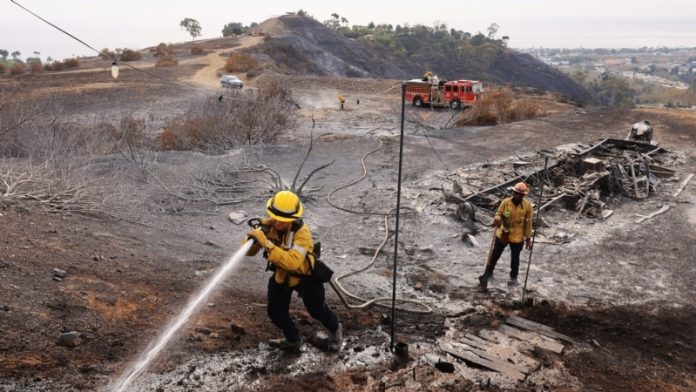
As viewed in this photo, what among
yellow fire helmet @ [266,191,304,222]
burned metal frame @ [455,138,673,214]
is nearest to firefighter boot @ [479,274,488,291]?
burned metal frame @ [455,138,673,214]

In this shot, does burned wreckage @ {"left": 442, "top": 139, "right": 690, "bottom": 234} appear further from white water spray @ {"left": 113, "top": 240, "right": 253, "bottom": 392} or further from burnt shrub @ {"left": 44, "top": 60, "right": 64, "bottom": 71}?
burnt shrub @ {"left": 44, "top": 60, "right": 64, "bottom": 71}

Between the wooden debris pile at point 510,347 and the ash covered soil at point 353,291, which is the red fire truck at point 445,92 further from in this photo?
the wooden debris pile at point 510,347

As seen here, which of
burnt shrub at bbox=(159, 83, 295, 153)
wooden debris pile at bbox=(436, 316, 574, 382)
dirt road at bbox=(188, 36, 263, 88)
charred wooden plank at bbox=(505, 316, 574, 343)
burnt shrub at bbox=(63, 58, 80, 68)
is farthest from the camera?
burnt shrub at bbox=(63, 58, 80, 68)

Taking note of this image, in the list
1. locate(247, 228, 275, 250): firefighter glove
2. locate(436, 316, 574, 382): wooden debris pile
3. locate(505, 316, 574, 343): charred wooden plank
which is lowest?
locate(505, 316, 574, 343): charred wooden plank

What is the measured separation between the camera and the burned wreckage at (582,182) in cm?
1088

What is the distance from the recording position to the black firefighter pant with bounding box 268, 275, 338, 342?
15.0ft

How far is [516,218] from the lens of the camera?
6945 millimetres

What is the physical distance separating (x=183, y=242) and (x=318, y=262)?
404cm

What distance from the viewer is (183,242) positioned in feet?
25.6

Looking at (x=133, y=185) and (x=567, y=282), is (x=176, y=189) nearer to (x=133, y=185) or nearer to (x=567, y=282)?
(x=133, y=185)

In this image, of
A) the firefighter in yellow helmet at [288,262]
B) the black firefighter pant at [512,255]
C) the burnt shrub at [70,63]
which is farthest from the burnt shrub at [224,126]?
the burnt shrub at [70,63]

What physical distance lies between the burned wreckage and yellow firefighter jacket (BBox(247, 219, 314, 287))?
20.3 feet

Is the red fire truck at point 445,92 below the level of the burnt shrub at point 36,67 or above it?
below

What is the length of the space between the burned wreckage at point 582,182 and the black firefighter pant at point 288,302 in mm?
5883
